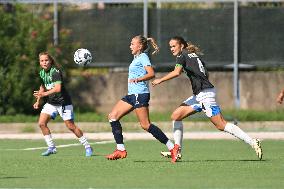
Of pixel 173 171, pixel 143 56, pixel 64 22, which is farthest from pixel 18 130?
pixel 173 171

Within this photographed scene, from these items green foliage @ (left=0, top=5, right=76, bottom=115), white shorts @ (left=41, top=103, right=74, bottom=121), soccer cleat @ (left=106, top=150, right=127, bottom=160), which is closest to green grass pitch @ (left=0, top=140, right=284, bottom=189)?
soccer cleat @ (left=106, top=150, right=127, bottom=160)

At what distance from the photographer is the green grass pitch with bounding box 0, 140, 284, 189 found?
14016mm

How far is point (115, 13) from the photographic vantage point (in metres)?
31.1

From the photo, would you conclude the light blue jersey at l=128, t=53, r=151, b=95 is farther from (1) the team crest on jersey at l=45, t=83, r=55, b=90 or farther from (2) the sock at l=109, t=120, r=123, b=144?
(1) the team crest on jersey at l=45, t=83, r=55, b=90

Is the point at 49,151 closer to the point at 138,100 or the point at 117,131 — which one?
the point at 117,131

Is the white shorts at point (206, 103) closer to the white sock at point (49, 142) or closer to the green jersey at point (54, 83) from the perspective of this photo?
the green jersey at point (54, 83)

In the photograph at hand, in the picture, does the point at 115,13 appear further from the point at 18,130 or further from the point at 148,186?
the point at 148,186

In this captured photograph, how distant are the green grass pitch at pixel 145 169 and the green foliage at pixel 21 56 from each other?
737cm

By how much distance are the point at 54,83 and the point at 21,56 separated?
9856 mm

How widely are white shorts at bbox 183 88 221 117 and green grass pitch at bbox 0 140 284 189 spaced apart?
77 centimetres

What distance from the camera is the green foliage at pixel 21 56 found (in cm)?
2931

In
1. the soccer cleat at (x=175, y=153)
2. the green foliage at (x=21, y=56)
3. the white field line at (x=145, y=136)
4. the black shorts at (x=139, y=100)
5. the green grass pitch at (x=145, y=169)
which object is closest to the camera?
the green grass pitch at (x=145, y=169)

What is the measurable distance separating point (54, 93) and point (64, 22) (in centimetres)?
1153

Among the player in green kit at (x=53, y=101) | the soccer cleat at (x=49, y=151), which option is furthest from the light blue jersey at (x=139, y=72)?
the soccer cleat at (x=49, y=151)
